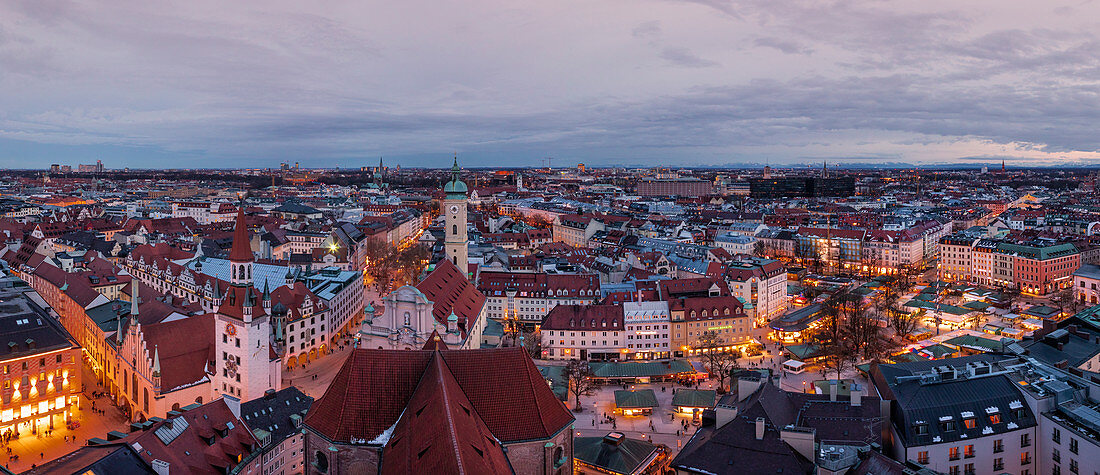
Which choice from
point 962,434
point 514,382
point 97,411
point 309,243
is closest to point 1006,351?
point 962,434

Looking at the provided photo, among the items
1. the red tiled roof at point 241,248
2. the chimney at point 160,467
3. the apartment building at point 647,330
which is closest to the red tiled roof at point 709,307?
the apartment building at point 647,330

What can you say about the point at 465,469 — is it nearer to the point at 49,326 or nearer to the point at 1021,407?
the point at 1021,407

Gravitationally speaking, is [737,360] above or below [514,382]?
below

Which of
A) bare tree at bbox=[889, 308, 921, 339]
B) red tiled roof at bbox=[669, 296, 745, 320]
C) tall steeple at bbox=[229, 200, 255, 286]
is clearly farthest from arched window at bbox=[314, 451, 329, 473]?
bare tree at bbox=[889, 308, 921, 339]

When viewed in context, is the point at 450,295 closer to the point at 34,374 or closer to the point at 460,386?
the point at 460,386

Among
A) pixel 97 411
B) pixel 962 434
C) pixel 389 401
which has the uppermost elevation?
pixel 389 401

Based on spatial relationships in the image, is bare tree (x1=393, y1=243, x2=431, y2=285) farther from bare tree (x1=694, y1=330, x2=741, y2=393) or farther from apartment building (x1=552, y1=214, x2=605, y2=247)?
bare tree (x1=694, y1=330, x2=741, y2=393)

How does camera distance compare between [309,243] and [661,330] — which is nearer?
[661,330]

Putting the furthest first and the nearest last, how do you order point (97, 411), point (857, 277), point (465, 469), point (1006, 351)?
point (857, 277), point (97, 411), point (1006, 351), point (465, 469)
